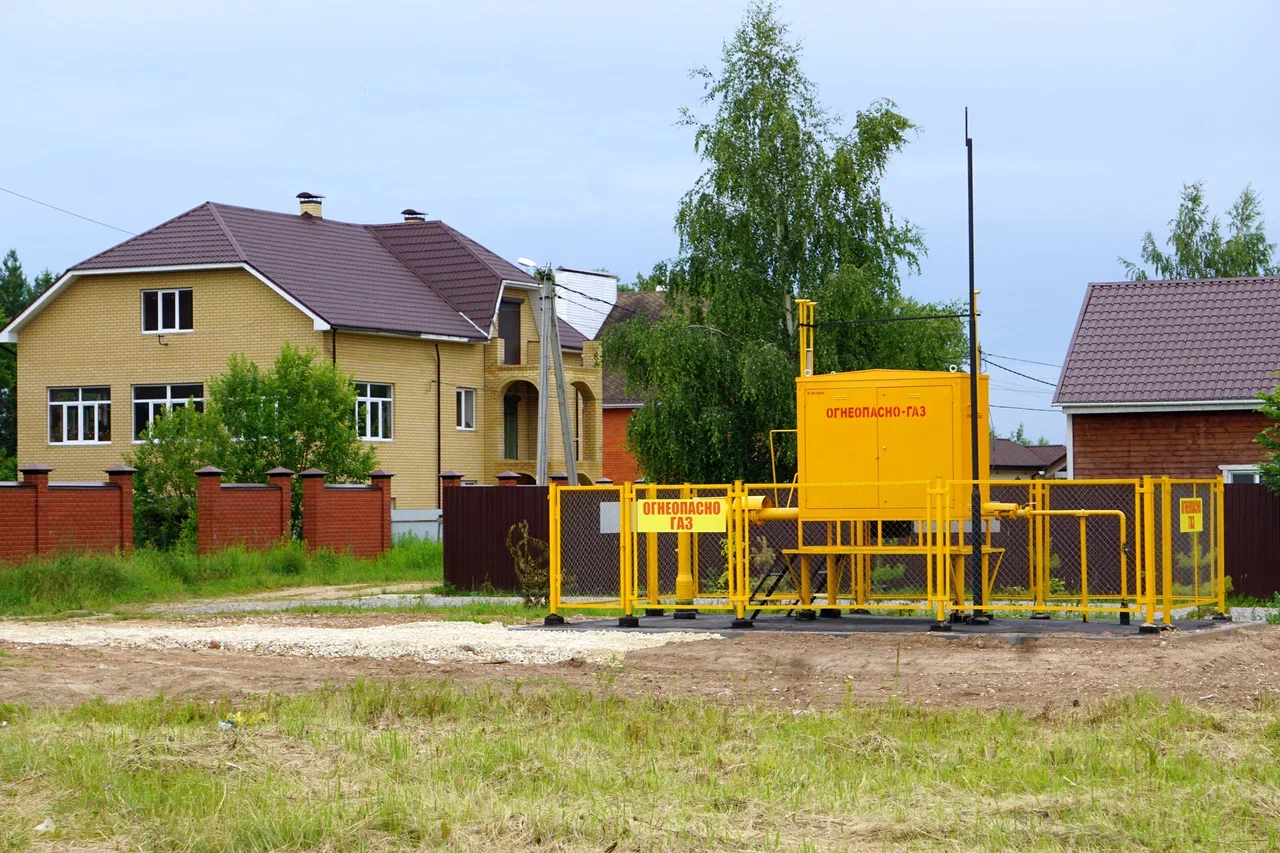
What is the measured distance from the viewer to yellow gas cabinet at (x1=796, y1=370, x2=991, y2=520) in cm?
2009

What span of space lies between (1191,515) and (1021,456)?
2516 inches

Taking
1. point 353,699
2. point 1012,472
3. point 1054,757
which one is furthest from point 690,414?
point 1012,472

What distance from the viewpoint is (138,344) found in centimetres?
4747

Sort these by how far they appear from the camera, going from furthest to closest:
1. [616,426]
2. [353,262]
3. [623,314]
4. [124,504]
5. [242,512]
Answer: [623,314]
[616,426]
[353,262]
[242,512]
[124,504]

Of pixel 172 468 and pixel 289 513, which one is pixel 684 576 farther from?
pixel 172 468

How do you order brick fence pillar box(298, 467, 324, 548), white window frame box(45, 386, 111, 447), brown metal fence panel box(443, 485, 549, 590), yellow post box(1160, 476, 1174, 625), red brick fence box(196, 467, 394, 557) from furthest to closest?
white window frame box(45, 386, 111, 447) → brick fence pillar box(298, 467, 324, 548) → red brick fence box(196, 467, 394, 557) → brown metal fence panel box(443, 485, 549, 590) → yellow post box(1160, 476, 1174, 625)

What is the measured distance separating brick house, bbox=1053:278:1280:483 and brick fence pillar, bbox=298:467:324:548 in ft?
49.4

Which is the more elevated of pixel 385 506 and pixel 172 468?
pixel 172 468

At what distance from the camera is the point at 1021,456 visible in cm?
Result: 8244

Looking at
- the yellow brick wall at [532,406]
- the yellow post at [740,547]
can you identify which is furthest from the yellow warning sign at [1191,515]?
the yellow brick wall at [532,406]

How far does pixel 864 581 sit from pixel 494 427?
3098 centimetres

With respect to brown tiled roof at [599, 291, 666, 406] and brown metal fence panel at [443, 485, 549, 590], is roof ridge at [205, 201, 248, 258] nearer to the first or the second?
brown tiled roof at [599, 291, 666, 406]

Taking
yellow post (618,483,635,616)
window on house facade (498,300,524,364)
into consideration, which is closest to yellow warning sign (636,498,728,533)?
yellow post (618,483,635,616)

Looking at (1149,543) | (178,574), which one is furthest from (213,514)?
(1149,543)
